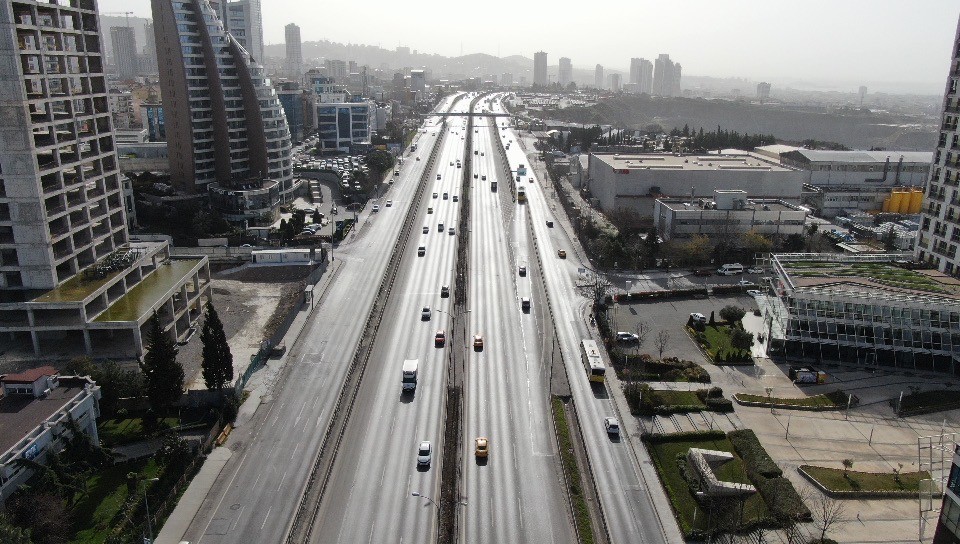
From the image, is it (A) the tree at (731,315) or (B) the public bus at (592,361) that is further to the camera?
(A) the tree at (731,315)

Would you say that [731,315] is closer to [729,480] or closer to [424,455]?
[729,480]

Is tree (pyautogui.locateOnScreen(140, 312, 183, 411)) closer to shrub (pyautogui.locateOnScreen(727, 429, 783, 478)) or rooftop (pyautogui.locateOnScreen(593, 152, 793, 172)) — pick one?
shrub (pyautogui.locateOnScreen(727, 429, 783, 478))

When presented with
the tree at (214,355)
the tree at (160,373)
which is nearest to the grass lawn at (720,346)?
the tree at (214,355)

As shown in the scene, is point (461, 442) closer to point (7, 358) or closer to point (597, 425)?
point (597, 425)

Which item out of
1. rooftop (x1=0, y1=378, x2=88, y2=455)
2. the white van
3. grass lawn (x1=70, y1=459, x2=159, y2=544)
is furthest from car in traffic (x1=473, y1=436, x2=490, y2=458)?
the white van

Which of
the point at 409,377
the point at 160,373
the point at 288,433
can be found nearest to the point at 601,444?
the point at 409,377

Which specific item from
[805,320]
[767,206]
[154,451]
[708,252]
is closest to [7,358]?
[154,451]

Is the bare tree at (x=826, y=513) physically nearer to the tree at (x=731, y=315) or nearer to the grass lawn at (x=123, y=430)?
the tree at (x=731, y=315)
